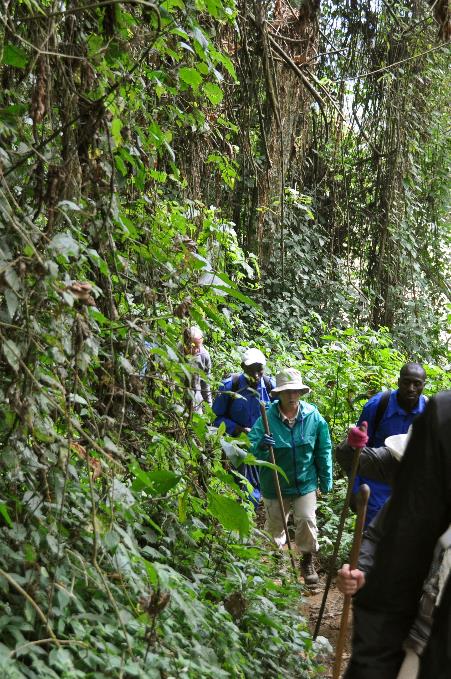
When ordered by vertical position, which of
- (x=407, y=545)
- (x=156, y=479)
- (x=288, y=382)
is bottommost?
(x=288, y=382)

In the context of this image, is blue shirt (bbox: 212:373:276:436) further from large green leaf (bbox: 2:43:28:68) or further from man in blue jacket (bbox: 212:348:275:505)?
large green leaf (bbox: 2:43:28:68)

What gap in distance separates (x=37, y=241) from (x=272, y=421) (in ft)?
15.2

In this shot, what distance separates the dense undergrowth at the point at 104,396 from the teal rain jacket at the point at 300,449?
229 centimetres

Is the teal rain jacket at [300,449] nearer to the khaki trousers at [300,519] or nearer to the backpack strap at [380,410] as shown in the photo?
the khaki trousers at [300,519]

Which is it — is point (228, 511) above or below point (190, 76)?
below

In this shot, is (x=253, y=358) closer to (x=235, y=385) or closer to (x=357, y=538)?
(x=235, y=385)

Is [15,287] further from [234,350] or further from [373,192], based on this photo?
[373,192]

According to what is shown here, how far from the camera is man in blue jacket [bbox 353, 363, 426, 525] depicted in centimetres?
661

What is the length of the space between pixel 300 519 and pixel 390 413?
1.77m

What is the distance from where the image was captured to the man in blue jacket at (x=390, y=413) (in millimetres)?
6605

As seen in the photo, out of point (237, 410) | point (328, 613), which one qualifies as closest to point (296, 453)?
point (237, 410)

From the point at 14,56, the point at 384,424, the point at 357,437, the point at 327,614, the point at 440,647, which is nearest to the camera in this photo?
the point at 440,647

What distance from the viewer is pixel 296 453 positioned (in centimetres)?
781

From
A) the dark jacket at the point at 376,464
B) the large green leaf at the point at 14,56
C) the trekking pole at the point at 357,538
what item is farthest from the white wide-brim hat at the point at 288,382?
the large green leaf at the point at 14,56
